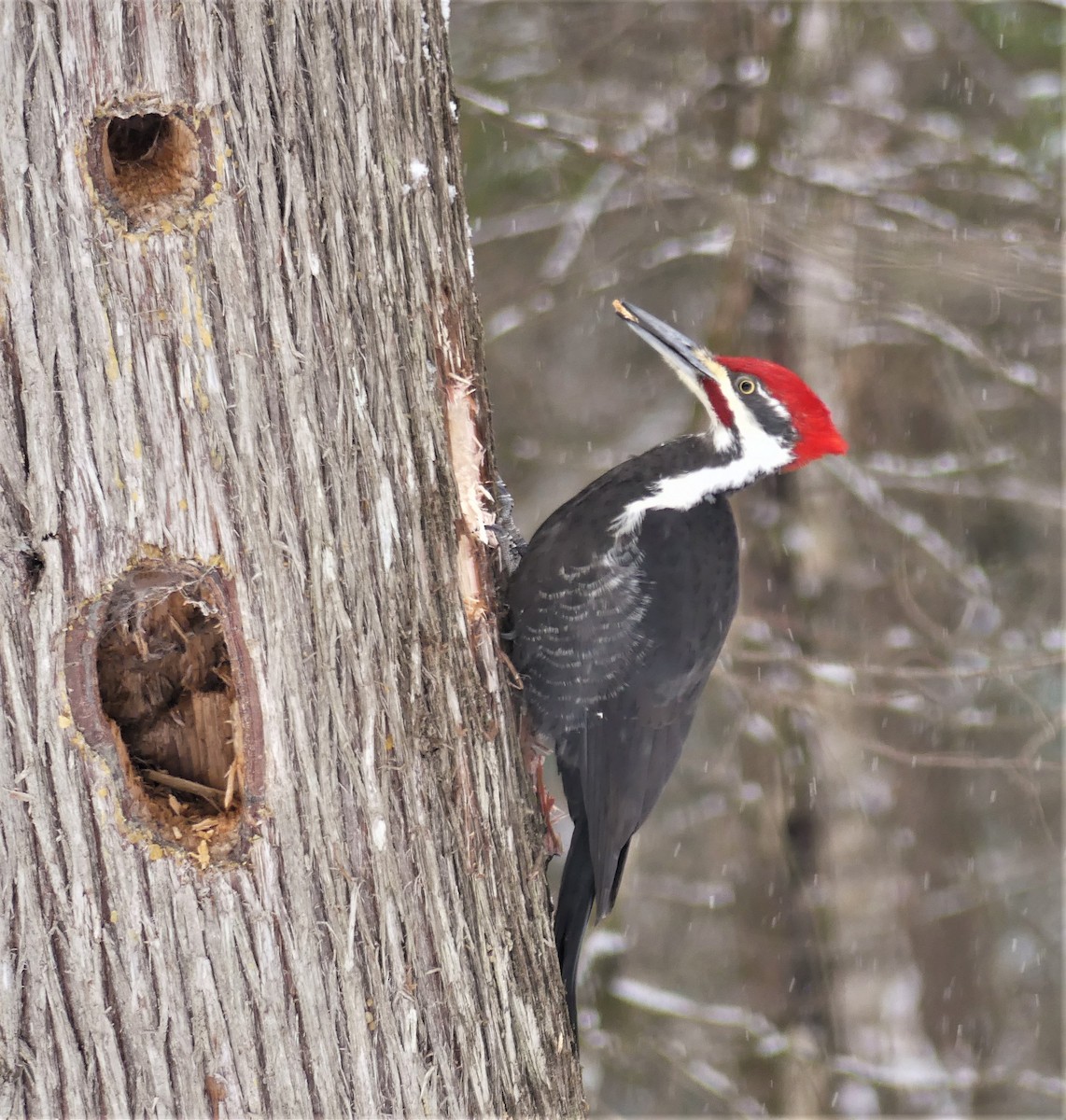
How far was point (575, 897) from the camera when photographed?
321 centimetres

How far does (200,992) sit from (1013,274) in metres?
4.39

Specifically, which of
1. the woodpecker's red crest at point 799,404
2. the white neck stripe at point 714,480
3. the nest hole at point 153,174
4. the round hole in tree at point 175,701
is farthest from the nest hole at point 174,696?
the woodpecker's red crest at point 799,404

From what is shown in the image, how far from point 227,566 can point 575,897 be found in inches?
63.5

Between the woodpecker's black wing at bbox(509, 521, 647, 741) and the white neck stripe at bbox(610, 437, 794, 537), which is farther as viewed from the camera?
the white neck stripe at bbox(610, 437, 794, 537)

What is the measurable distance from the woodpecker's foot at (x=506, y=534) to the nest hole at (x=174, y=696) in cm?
69

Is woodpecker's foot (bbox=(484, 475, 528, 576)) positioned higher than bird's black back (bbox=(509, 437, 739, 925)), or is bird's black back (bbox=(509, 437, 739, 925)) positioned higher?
woodpecker's foot (bbox=(484, 475, 528, 576))

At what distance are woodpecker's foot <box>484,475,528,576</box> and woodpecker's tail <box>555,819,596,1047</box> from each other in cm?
79

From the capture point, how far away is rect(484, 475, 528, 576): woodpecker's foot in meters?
2.79

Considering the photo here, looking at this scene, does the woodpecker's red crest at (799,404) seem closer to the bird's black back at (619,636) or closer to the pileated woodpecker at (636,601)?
the pileated woodpecker at (636,601)

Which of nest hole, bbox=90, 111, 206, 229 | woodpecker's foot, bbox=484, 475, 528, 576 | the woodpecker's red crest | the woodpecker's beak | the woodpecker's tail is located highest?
nest hole, bbox=90, 111, 206, 229

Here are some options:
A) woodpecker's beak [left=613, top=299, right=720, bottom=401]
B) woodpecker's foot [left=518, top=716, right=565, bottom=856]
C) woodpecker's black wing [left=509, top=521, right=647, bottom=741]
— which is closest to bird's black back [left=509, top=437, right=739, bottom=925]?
woodpecker's black wing [left=509, top=521, right=647, bottom=741]

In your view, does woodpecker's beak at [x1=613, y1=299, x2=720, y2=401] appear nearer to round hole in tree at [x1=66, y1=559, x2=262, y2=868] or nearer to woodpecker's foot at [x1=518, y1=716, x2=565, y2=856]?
woodpecker's foot at [x1=518, y1=716, x2=565, y2=856]

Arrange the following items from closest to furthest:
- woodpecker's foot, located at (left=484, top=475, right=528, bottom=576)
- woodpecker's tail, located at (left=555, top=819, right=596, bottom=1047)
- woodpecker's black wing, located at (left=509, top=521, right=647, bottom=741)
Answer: woodpecker's foot, located at (left=484, top=475, right=528, bottom=576), woodpecker's tail, located at (left=555, top=819, right=596, bottom=1047), woodpecker's black wing, located at (left=509, top=521, right=647, bottom=741)

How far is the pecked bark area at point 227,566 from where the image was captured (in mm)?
1978
